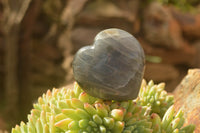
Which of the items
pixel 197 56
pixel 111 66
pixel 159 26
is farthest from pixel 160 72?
pixel 111 66

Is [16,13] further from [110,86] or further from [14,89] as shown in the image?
[110,86]

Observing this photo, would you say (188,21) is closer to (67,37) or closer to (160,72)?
(160,72)

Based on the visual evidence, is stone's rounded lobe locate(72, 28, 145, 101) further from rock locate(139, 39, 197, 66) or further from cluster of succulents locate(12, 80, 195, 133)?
rock locate(139, 39, 197, 66)

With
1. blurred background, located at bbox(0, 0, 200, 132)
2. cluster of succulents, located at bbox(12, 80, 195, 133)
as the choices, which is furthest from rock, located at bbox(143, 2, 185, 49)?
cluster of succulents, located at bbox(12, 80, 195, 133)

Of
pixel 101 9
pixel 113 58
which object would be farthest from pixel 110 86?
pixel 101 9

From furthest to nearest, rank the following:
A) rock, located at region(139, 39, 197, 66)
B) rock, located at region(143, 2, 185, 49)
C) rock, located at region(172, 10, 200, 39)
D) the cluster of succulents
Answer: rock, located at region(172, 10, 200, 39) < rock, located at region(139, 39, 197, 66) < rock, located at region(143, 2, 185, 49) < the cluster of succulents

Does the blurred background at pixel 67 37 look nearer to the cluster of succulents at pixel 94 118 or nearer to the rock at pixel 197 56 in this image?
the rock at pixel 197 56

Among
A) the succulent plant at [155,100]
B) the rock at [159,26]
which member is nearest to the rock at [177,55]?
the rock at [159,26]
